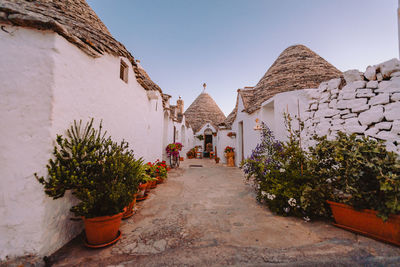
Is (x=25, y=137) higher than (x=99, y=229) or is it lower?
higher

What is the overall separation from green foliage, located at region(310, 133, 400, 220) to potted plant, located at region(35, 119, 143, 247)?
3643 millimetres

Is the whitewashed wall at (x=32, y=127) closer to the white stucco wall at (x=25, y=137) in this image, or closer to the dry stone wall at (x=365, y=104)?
the white stucco wall at (x=25, y=137)

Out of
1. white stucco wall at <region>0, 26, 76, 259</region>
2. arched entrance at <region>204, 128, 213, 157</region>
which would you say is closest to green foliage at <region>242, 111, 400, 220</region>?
white stucco wall at <region>0, 26, 76, 259</region>

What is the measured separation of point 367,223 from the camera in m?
2.53

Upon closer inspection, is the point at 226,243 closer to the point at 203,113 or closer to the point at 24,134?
the point at 24,134

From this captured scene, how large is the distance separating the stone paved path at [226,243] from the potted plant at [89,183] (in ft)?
0.99

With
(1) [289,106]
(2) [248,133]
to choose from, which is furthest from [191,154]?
(1) [289,106]

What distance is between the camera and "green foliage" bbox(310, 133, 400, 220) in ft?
7.46

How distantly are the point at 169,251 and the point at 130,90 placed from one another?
13.9ft

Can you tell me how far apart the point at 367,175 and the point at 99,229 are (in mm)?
4277

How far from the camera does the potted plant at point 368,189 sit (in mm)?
2289

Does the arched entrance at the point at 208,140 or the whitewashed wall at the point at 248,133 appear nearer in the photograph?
the whitewashed wall at the point at 248,133

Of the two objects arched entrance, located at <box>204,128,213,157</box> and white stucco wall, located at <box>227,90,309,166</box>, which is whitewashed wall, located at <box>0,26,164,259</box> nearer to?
white stucco wall, located at <box>227,90,309,166</box>

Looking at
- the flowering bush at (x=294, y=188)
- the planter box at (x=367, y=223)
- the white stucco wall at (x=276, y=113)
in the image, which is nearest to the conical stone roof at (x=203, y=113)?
the white stucco wall at (x=276, y=113)
